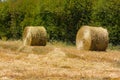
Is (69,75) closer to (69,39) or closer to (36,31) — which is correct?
(36,31)

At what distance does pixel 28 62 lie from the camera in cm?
1797

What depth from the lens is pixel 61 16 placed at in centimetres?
4066

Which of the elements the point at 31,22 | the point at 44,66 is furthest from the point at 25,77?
the point at 31,22

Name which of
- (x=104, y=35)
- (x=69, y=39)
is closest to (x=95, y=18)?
(x=69, y=39)

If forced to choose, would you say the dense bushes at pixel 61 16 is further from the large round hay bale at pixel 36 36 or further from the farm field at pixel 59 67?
the farm field at pixel 59 67

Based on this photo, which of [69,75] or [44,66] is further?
[44,66]

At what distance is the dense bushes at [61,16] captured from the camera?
3650 centimetres

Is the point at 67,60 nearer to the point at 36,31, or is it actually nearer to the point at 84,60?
the point at 84,60

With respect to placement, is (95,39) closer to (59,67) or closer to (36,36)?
(36,36)

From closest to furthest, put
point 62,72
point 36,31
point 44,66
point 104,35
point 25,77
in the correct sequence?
point 25,77, point 62,72, point 44,66, point 104,35, point 36,31

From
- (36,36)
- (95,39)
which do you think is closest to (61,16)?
(36,36)

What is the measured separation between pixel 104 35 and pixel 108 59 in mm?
5083

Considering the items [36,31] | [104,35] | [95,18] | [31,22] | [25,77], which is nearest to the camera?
[25,77]

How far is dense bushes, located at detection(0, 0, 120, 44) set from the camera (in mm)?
36500
